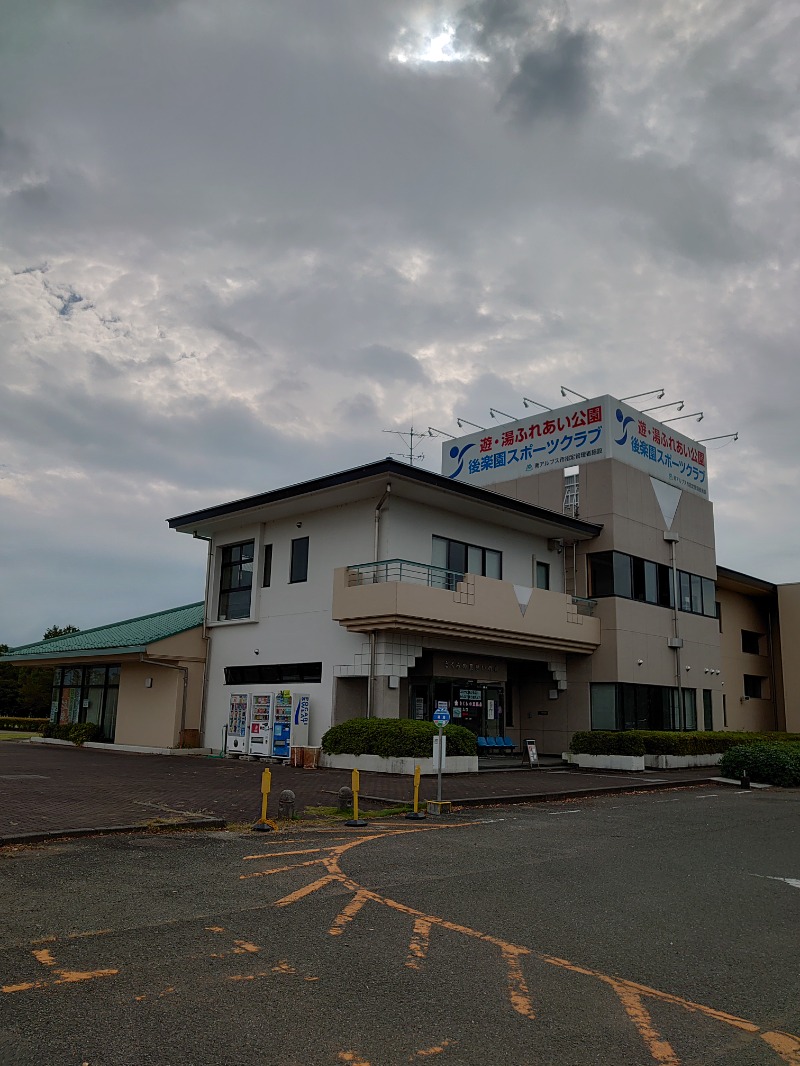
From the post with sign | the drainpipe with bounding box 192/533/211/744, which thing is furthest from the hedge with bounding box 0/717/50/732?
the post with sign

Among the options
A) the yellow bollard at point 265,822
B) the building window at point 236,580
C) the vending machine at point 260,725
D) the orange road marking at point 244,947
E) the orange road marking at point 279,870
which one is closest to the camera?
the orange road marking at point 244,947

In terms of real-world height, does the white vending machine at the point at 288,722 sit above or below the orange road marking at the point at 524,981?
above

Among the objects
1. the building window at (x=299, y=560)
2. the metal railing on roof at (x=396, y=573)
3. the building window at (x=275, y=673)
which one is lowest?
the building window at (x=275, y=673)

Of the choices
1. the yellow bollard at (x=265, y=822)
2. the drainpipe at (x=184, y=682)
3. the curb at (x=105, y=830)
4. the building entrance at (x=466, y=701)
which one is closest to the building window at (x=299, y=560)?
the building entrance at (x=466, y=701)

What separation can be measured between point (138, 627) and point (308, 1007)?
26.5m

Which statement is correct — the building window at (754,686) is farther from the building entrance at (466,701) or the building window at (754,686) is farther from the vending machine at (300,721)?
the vending machine at (300,721)

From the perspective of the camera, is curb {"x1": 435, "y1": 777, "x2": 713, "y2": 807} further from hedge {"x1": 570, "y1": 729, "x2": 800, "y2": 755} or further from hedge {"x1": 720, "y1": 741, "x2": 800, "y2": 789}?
hedge {"x1": 570, "y1": 729, "x2": 800, "y2": 755}

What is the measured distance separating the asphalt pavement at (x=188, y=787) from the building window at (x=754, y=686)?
49.2ft

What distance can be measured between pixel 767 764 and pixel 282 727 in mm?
12609

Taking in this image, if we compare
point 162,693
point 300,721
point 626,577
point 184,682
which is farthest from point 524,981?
point 626,577

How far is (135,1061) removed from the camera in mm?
4027

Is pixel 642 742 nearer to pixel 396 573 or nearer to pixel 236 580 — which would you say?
pixel 396 573

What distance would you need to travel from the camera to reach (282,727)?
23.5 meters

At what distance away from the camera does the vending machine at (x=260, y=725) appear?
78.2 ft
